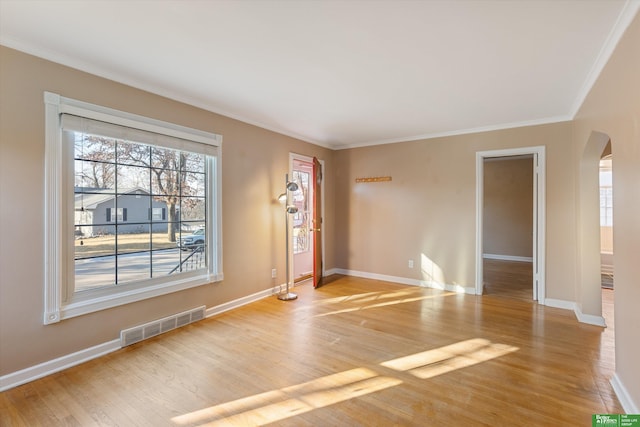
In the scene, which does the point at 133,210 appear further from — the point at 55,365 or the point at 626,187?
the point at 626,187

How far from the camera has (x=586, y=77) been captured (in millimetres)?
2820

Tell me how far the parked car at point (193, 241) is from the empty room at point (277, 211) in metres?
0.04

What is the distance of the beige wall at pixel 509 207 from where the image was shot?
295 inches

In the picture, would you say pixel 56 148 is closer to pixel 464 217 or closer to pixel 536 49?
pixel 536 49

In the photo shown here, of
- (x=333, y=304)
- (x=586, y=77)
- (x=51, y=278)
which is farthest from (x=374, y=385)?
(x=586, y=77)

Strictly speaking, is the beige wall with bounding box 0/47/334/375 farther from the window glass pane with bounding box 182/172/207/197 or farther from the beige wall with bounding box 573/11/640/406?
the beige wall with bounding box 573/11/640/406

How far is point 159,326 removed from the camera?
10.4ft

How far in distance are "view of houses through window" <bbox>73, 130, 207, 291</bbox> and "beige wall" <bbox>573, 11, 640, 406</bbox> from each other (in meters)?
3.87

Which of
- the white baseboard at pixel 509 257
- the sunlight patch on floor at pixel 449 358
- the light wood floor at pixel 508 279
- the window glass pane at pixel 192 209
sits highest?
the window glass pane at pixel 192 209

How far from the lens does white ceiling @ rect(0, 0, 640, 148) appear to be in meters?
1.88

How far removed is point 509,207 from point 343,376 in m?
7.30

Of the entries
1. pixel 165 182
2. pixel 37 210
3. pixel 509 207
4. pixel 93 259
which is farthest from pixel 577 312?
pixel 37 210

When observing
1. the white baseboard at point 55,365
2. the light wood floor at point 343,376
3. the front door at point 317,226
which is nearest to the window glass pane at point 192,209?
the light wood floor at point 343,376

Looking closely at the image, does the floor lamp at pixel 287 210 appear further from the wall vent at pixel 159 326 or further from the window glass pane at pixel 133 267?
the window glass pane at pixel 133 267
